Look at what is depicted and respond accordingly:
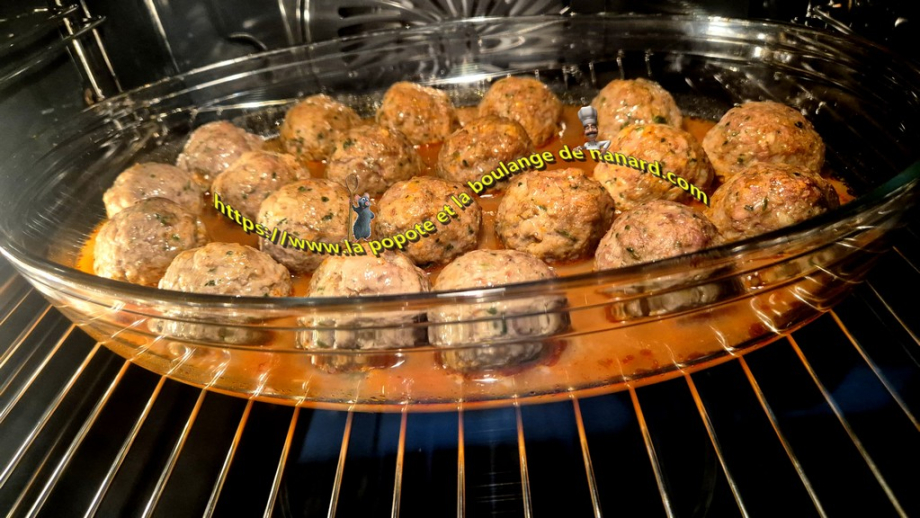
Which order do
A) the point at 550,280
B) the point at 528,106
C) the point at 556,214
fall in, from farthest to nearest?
1. the point at 528,106
2. the point at 556,214
3. the point at 550,280

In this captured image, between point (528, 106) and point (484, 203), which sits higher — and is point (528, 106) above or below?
above

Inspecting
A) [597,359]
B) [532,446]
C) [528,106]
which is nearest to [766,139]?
[528,106]

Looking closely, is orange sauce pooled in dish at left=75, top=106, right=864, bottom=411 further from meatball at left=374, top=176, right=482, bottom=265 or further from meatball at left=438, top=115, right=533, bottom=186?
meatball at left=438, top=115, right=533, bottom=186

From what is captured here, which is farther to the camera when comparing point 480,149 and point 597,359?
point 480,149

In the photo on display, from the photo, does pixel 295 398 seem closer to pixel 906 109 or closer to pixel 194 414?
pixel 194 414

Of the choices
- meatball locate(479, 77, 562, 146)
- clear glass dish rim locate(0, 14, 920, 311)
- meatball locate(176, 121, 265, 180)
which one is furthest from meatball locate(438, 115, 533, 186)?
clear glass dish rim locate(0, 14, 920, 311)

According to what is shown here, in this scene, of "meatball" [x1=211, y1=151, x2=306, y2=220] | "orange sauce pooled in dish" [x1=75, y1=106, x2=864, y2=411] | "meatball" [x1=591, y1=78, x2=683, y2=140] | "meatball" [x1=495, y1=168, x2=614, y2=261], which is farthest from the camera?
"meatball" [x1=591, y1=78, x2=683, y2=140]

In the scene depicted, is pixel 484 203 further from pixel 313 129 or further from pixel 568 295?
pixel 568 295
